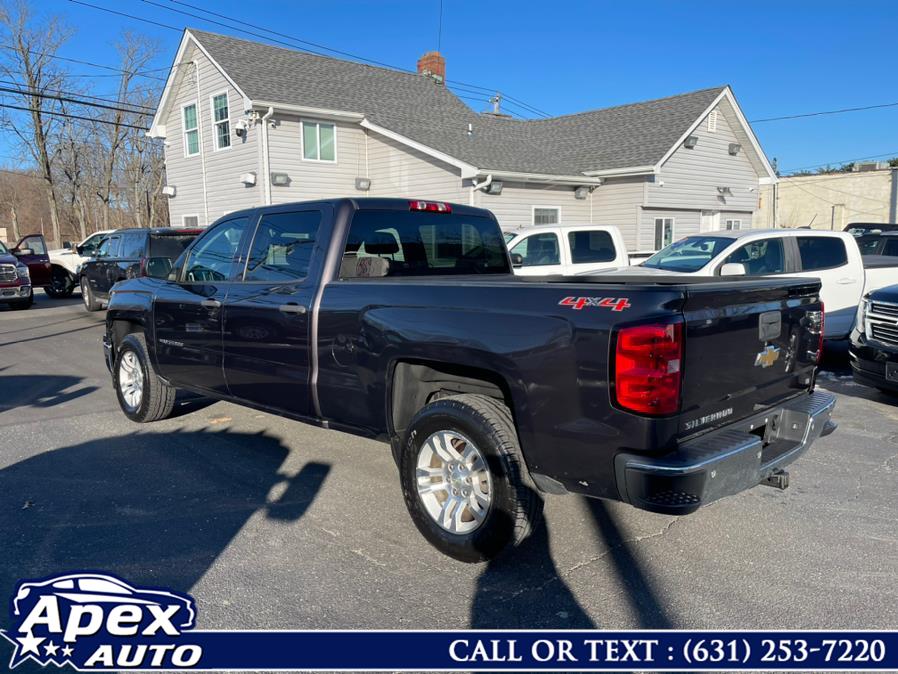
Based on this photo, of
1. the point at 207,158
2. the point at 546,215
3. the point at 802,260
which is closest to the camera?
the point at 802,260

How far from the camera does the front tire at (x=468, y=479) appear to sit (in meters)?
3.34

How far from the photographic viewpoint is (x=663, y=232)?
2039 cm

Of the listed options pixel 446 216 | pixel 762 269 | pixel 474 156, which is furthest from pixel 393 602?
pixel 474 156

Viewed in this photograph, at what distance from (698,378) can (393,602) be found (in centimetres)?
178

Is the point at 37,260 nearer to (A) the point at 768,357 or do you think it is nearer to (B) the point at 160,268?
(B) the point at 160,268

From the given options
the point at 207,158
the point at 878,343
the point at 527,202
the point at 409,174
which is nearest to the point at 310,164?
the point at 409,174

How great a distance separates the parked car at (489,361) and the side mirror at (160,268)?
71 cm

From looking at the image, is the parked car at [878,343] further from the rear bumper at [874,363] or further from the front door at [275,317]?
the front door at [275,317]

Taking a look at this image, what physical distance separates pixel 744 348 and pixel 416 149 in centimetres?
1543

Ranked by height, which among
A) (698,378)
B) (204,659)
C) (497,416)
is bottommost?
(204,659)

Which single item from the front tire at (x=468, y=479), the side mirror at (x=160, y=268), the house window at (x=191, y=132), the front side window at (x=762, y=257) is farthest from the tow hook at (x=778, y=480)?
the house window at (x=191, y=132)

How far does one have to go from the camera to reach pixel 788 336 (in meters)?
3.72

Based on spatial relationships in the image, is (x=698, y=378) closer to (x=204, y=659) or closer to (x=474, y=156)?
(x=204, y=659)

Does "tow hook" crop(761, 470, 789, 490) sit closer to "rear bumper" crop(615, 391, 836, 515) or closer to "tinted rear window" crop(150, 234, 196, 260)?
"rear bumper" crop(615, 391, 836, 515)
